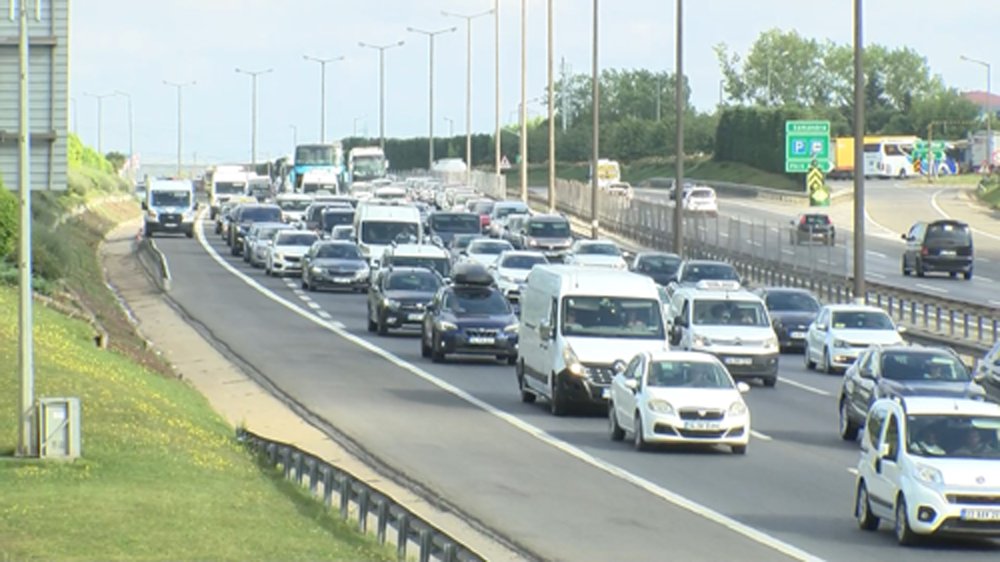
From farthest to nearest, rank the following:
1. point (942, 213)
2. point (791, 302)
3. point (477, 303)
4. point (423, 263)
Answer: point (942, 213)
point (423, 263)
point (791, 302)
point (477, 303)

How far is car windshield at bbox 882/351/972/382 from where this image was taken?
32.8m

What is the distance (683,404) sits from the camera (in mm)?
30078

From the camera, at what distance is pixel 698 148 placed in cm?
18088

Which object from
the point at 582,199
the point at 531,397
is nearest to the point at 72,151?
the point at 582,199

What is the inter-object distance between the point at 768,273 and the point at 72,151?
62167 mm

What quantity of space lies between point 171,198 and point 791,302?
42.7 meters

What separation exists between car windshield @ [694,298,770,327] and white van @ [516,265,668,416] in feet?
22.5

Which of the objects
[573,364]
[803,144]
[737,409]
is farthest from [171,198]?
[737,409]

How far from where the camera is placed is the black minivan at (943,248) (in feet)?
246

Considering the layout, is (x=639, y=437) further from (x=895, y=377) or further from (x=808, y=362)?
(x=808, y=362)

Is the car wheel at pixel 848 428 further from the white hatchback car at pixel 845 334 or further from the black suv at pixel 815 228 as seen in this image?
the black suv at pixel 815 228

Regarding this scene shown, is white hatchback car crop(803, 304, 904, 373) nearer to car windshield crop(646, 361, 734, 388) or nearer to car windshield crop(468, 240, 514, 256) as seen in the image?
car windshield crop(646, 361, 734, 388)

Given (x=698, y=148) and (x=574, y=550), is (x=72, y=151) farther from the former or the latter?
(x=574, y=550)

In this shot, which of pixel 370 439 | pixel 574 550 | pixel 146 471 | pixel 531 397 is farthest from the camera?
pixel 531 397
